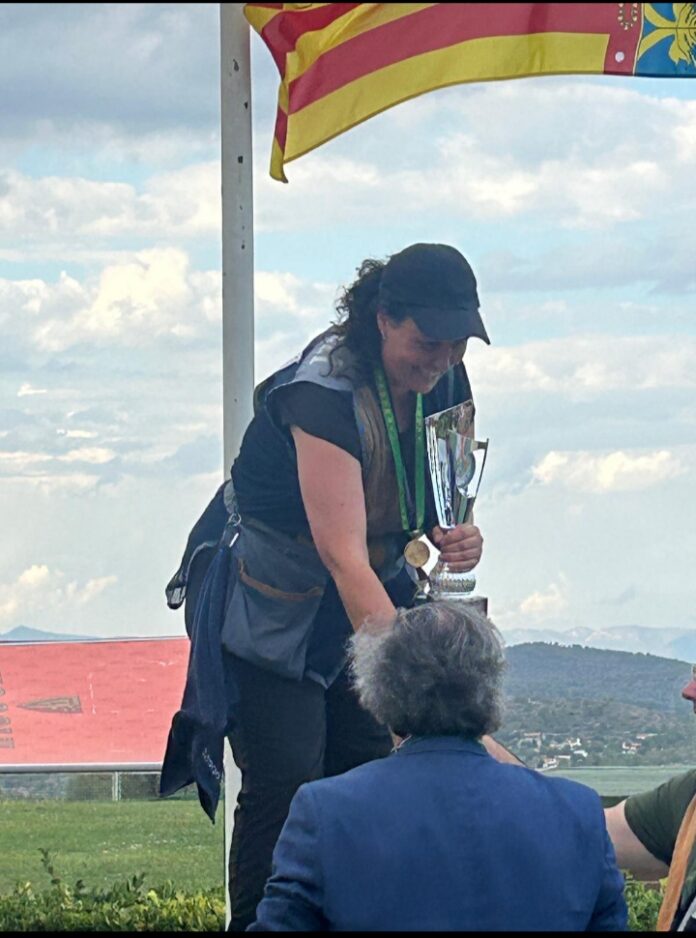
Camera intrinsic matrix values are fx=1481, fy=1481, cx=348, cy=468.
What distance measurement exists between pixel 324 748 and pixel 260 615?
1.26 ft

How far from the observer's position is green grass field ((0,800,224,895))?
489 cm

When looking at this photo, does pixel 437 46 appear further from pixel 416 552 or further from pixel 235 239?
pixel 416 552

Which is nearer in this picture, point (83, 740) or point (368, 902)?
point (368, 902)

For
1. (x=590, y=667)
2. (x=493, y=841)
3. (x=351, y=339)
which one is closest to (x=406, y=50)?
(x=351, y=339)

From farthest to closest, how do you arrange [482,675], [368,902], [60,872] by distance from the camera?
[60,872]
[482,675]
[368,902]

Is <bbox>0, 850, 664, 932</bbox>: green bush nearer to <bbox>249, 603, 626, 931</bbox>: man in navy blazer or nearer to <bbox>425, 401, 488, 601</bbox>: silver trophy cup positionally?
<bbox>425, 401, 488, 601</bbox>: silver trophy cup

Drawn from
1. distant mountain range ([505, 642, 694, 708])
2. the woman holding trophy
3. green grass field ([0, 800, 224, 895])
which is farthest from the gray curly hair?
green grass field ([0, 800, 224, 895])

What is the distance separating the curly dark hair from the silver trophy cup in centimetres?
24

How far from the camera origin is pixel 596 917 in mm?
2359

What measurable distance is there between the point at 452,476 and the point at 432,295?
0.47m

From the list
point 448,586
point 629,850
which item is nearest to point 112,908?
point 448,586

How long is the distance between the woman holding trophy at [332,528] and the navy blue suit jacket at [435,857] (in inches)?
56.3

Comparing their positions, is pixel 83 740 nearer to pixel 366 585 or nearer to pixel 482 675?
pixel 366 585

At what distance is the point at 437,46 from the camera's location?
12.7 ft
